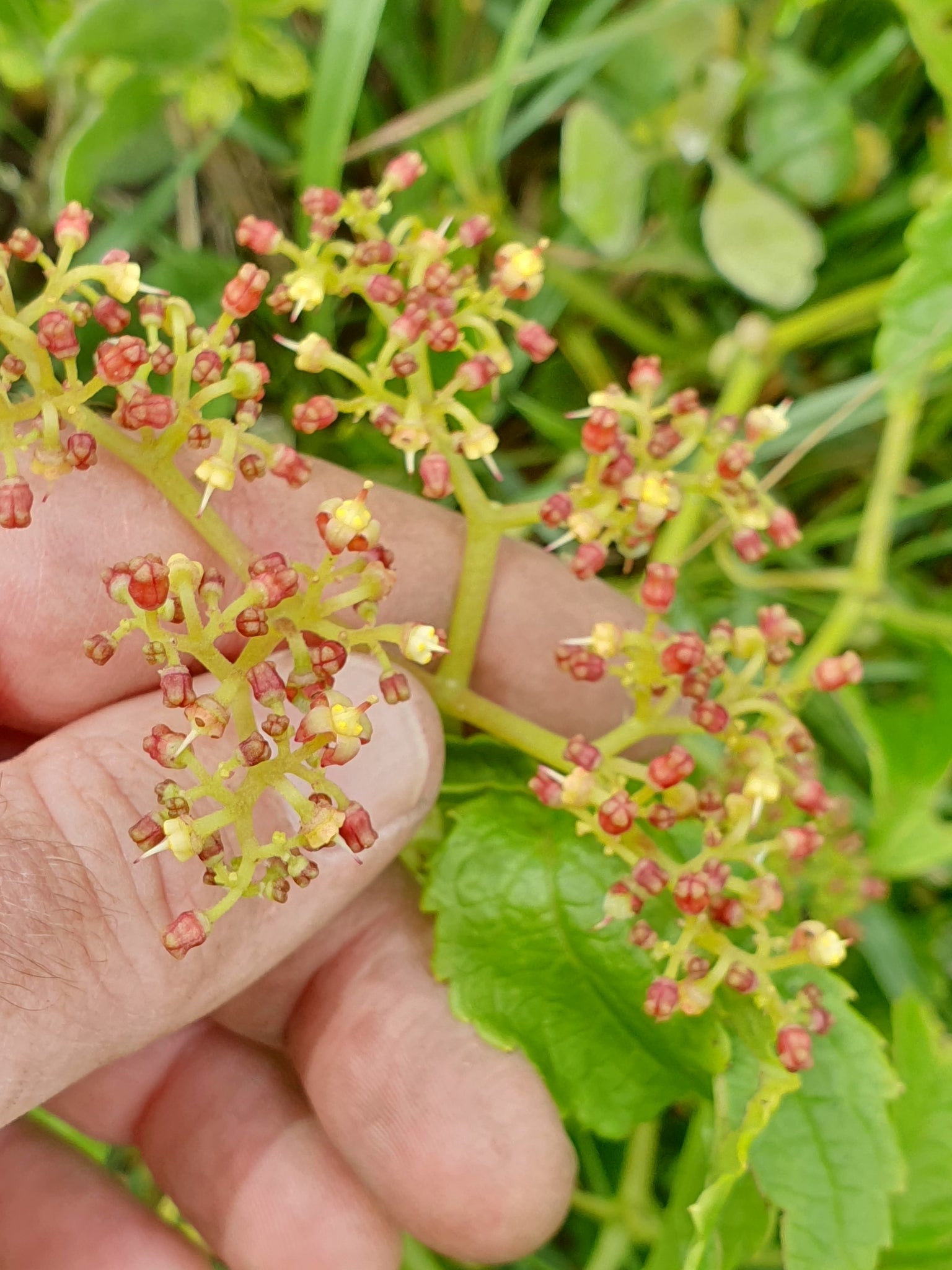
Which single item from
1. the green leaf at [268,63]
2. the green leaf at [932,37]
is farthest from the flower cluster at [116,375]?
the green leaf at [932,37]

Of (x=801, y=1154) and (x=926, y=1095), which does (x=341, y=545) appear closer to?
(x=801, y=1154)

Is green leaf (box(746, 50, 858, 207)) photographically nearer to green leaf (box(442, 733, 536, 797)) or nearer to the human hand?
the human hand

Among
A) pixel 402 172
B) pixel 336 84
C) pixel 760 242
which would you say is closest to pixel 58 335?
pixel 402 172

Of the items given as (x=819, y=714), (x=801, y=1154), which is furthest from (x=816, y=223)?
(x=801, y=1154)

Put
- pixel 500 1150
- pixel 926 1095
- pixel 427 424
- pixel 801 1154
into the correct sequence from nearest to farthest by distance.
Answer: pixel 427 424, pixel 801 1154, pixel 926 1095, pixel 500 1150

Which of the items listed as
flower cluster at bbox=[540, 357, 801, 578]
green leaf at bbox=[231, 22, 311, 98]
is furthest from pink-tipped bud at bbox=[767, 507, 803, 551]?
green leaf at bbox=[231, 22, 311, 98]

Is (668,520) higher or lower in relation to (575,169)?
lower

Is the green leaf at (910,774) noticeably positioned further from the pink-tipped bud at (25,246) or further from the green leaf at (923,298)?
the pink-tipped bud at (25,246)

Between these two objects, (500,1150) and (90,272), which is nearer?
(90,272)
